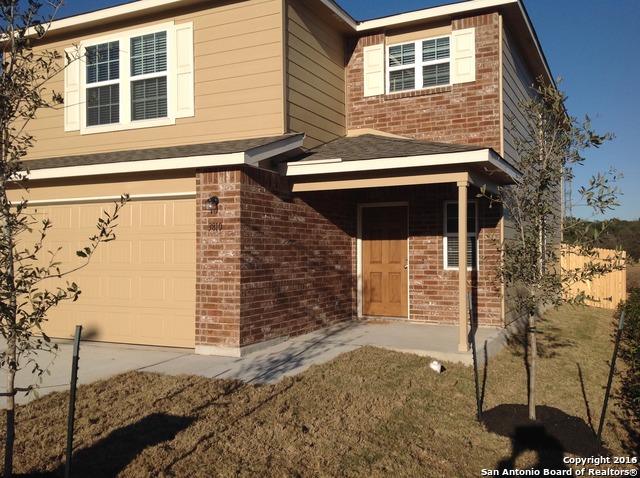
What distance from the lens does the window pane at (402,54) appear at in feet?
35.9


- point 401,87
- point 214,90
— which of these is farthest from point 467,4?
point 214,90

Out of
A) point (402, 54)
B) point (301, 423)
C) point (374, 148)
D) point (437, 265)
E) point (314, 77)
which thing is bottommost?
point (301, 423)

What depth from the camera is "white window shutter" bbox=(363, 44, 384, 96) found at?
1103 centimetres

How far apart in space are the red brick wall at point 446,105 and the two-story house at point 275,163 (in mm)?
25

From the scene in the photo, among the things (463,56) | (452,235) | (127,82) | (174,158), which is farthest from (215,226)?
(463,56)

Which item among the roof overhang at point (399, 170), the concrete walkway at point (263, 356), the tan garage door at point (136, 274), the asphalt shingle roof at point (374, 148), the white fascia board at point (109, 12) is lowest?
the concrete walkway at point (263, 356)

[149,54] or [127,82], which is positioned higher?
[149,54]

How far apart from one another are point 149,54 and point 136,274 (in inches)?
155

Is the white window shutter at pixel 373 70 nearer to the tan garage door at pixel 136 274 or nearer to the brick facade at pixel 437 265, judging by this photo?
the brick facade at pixel 437 265

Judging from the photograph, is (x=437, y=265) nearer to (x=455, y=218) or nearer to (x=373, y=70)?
(x=455, y=218)

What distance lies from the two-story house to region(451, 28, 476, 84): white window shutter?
0.04 metres

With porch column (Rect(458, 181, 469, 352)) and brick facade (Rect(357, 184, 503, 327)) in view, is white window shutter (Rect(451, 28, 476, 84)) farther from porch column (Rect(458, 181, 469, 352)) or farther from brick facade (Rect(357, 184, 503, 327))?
porch column (Rect(458, 181, 469, 352))

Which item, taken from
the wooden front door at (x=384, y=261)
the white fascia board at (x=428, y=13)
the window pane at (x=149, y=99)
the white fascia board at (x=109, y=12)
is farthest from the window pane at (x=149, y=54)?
the wooden front door at (x=384, y=261)

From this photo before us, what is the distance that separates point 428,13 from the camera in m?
10.4
